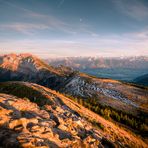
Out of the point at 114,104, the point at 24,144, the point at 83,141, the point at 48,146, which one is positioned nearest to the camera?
the point at 24,144

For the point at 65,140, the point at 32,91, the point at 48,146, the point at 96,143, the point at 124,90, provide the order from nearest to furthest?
1. the point at 48,146
2. the point at 65,140
3. the point at 96,143
4. the point at 32,91
5. the point at 124,90

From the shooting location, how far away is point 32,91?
12262 cm

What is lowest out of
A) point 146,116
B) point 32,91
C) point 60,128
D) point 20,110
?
point 146,116

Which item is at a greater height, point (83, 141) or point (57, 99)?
point (83, 141)

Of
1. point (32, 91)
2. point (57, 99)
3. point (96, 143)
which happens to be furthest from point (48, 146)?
point (32, 91)

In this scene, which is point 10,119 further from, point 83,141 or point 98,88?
point 98,88

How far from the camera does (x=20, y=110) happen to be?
48.5m

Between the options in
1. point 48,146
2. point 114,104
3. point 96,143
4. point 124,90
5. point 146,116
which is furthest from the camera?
point 124,90

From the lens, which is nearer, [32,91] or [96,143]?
[96,143]

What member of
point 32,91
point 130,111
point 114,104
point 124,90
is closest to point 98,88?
point 124,90

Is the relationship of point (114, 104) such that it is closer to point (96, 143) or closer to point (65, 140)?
point (96, 143)

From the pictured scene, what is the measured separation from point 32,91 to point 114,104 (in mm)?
76024

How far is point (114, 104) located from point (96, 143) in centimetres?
11287

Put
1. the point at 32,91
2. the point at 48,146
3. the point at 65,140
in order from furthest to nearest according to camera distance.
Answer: the point at 32,91, the point at 65,140, the point at 48,146
